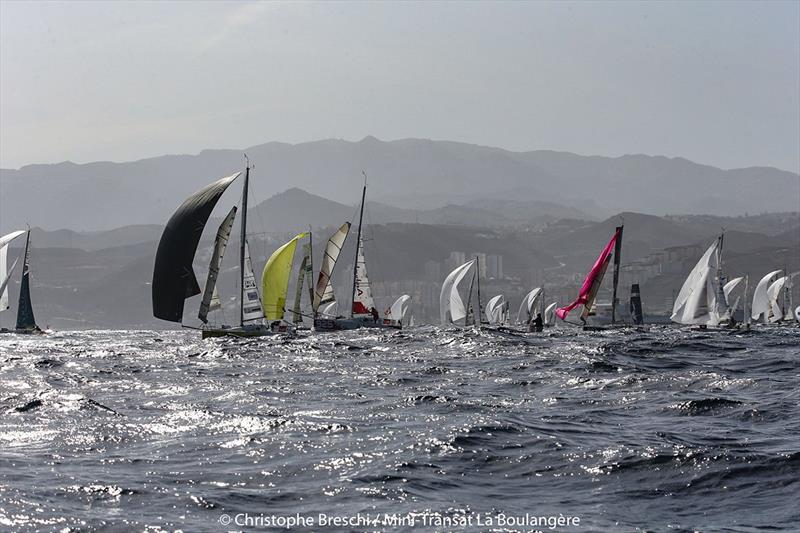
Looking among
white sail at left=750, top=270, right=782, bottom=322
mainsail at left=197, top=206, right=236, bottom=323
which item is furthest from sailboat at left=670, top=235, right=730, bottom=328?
white sail at left=750, top=270, right=782, bottom=322

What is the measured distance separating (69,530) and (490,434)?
23.9ft

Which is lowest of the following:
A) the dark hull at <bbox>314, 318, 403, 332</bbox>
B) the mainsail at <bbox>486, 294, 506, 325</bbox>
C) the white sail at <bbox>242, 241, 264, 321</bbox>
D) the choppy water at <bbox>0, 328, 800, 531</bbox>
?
the mainsail at <bbox>486, 294, 506, 325</bbox>


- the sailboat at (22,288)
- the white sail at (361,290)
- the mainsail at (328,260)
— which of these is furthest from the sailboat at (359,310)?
the sailboat at (22,288)

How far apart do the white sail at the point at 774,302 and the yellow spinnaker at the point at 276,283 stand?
53.9 meters

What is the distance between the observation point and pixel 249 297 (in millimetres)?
55750

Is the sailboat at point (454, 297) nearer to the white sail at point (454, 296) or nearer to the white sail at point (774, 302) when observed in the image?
the white sail at point (454, 296)

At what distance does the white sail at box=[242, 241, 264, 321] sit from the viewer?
5519 cm

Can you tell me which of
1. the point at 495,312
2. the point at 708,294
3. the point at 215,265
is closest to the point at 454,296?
the point at 495,312

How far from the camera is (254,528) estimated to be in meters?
10.3

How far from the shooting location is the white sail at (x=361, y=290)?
225 feet

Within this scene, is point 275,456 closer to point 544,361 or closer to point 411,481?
point 411,481

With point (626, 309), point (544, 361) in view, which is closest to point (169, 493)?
point (544, 361)

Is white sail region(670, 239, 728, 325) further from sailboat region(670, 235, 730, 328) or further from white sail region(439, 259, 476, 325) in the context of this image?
white sail region(439, 259, 476, 325)

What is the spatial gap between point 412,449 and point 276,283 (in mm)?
45492
